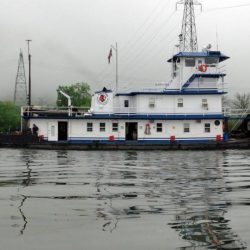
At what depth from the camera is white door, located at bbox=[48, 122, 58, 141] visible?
37875 millimetres

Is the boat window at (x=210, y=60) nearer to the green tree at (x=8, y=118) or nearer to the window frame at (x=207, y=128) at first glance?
the window frame at (x=207, y=128)

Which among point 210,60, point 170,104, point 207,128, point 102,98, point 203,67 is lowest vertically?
point 207,128

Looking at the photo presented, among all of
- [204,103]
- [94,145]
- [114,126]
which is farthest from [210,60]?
[94,145]

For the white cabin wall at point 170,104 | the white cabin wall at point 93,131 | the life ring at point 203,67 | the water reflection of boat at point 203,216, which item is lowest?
the water reflection of boat at point 203,216

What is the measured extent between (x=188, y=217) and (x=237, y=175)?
8.63 metres

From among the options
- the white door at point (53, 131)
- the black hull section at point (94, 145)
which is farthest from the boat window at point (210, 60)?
the white door at point (53, 131)

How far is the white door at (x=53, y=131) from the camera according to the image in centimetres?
3788

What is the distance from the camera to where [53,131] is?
38.0 m

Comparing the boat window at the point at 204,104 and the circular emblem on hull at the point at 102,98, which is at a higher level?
the circular emblem on hull at the point at 102,98

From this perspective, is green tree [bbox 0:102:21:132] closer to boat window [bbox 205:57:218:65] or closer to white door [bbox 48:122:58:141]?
white door [bbox 48:122:58:141]

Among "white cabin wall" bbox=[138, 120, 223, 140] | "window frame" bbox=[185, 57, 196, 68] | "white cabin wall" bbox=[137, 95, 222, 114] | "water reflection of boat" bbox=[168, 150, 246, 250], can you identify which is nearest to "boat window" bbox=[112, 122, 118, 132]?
"white cabin wall" bbox=[138, 120, 223, 140]

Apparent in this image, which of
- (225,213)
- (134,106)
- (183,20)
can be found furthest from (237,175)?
(183,20)

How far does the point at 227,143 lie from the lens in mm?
37094

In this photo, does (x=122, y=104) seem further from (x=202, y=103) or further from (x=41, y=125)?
(x=41, y=125)
